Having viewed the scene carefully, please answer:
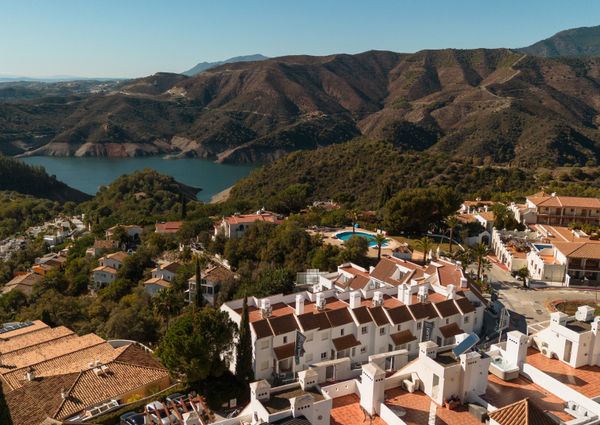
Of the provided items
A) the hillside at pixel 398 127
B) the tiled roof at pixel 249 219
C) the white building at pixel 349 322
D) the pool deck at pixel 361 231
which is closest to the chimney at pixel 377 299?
the white building at pixel 349 322

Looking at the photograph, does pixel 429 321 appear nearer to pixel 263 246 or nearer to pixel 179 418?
pixel 179 418

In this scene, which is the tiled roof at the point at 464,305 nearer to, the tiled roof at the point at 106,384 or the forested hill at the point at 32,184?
the tiled roof at the point at 106,384

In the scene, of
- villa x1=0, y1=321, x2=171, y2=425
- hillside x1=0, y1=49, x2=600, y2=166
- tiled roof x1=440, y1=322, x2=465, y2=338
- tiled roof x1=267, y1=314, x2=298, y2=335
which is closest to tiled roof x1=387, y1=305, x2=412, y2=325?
tiled roof x1=440, y1=322, x2=465, y2=338

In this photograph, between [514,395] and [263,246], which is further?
[263,246]

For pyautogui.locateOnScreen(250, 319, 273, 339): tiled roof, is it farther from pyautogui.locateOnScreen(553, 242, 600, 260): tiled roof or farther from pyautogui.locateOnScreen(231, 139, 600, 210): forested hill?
pyautogui.locateOnScreen(231, 139, 600, 210): forested hill

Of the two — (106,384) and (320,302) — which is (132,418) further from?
(320,302)

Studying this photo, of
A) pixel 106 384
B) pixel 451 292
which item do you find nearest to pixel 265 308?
pixel 106 384

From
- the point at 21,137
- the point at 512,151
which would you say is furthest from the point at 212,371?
the point at 21,137
